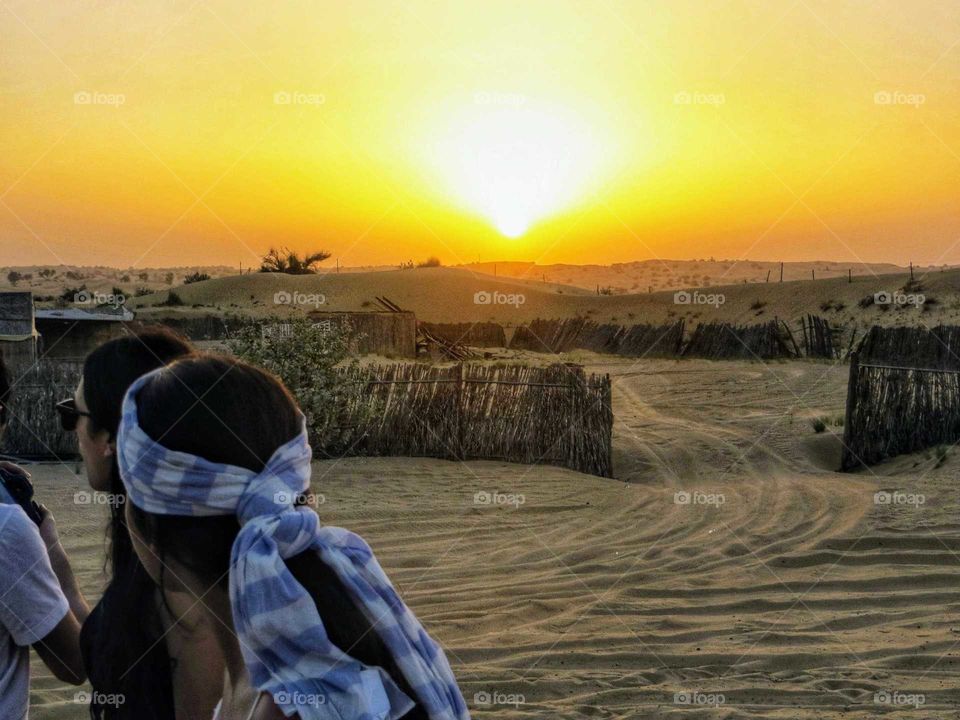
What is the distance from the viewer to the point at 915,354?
39.3ft

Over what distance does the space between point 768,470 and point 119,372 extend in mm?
9555

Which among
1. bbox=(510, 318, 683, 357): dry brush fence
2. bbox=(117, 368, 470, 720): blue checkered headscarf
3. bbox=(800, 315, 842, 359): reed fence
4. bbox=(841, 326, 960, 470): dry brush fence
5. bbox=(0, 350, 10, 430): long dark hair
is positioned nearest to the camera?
bbox=(117, 368, 470, 720): blue checkered headscarf

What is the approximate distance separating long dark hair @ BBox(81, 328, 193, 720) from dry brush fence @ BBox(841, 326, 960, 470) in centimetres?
1011

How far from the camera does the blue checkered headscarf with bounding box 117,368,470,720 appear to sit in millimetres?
1348

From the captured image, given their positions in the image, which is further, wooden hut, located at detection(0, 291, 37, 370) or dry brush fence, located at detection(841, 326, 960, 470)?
wooden hut, located at detection(0, 291, 37, 370)

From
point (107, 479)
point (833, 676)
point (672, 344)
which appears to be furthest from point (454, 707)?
point (672, 344)
